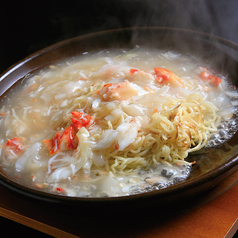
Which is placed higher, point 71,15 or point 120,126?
point 71,15

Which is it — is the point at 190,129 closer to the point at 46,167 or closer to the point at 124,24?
the point at 46,167

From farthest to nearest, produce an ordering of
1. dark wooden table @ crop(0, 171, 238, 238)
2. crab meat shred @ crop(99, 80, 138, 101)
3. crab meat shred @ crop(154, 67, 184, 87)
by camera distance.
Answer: crab meat shred @ crop(154, 67, 184, 87) < crab meat shred @ crop(99, 80, 138, 101) < dark wooden table @ crop(0, 171, 238, 238)

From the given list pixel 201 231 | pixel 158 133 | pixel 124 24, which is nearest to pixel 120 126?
pixel 158 133

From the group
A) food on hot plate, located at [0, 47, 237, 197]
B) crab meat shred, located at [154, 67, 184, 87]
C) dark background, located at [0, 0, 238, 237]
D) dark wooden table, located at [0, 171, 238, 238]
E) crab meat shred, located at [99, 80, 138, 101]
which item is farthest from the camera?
dark background, located at [0, 0, 238, 237]

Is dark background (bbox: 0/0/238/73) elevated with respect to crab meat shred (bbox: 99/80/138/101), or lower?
elevated

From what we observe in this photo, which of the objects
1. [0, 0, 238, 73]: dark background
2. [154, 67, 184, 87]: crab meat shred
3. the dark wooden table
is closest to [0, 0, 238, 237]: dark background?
[0, 0, 238, 73]: dark background

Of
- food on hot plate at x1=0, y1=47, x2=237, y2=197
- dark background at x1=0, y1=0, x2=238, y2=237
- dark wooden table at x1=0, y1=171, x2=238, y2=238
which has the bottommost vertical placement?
dark wooden table at x1=0, y1=171, x2=238, y2=238

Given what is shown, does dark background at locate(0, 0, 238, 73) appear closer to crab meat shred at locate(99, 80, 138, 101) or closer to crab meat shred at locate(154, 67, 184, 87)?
crab meat shred at locate(154, 67, 184, 87)

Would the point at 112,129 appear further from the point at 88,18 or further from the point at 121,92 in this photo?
the point at 88,18
